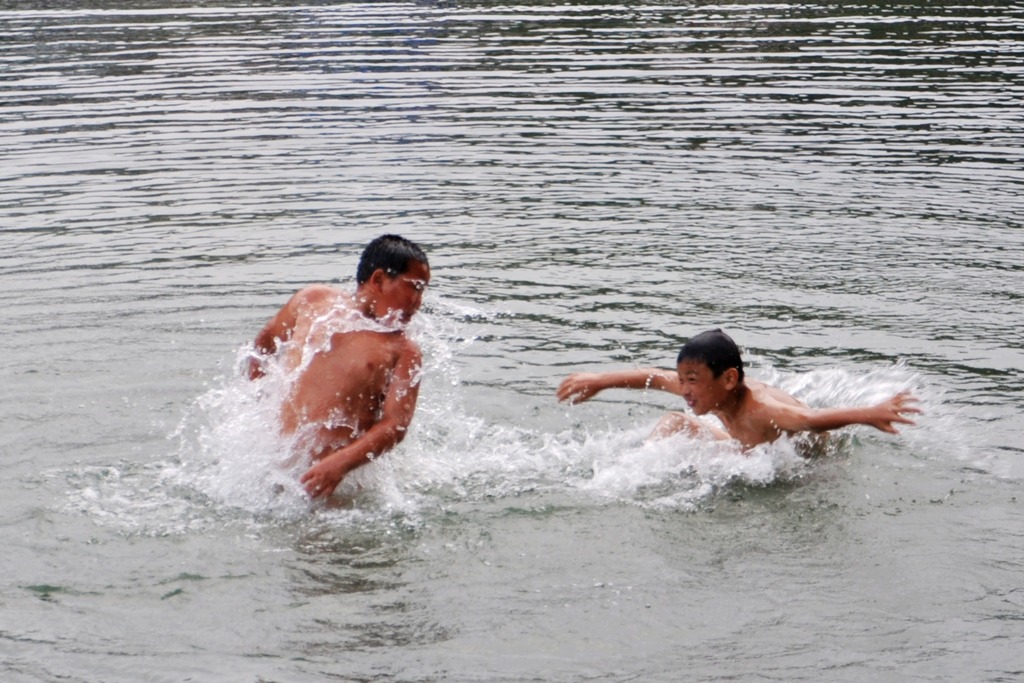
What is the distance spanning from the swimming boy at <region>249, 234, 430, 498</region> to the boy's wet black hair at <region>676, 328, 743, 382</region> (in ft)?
4.62

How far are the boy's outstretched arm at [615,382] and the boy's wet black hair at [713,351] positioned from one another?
35 cm

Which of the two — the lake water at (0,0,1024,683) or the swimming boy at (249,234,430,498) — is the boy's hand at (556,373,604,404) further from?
the swimming boy at (249,234,430,498)

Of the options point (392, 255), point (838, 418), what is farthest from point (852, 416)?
point (392, 255)

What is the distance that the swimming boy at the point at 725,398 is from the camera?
7086mm

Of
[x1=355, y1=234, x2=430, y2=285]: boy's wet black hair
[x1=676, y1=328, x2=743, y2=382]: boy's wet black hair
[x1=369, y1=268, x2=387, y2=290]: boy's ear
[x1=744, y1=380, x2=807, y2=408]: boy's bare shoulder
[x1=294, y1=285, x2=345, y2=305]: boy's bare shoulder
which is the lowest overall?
[x1=744, y1=380, x2=807, y2=408]: boy's bare shoulder

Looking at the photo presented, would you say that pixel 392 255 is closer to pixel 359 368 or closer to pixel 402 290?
pixel 402 290

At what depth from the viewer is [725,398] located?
751cm

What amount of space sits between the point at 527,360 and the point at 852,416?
8.35 feet

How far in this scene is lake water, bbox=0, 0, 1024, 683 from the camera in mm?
5922

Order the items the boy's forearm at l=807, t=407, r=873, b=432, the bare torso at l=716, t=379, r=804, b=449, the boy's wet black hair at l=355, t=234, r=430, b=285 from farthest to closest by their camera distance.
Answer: the bare torso at l=716, t=379, r=804, b=449 < the boy's forearm at l=807, t=407, r=873, b=432 < the boy's wet black hair at l=355, t=234, r=430, b=285

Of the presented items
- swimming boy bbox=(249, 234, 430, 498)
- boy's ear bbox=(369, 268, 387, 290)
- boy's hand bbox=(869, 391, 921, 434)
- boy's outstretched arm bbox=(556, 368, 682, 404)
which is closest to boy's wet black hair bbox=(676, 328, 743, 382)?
boy's outstretched arm bbox=(556, 368, 682, 404)

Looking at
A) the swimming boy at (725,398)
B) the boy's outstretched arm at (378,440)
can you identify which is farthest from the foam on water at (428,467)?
the boy's outstretched arm at (378,440)

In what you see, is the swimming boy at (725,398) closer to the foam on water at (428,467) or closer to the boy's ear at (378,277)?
the foam on water at (428,467)

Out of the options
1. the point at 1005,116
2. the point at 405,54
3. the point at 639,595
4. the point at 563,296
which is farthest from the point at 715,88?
the point at 639,595
